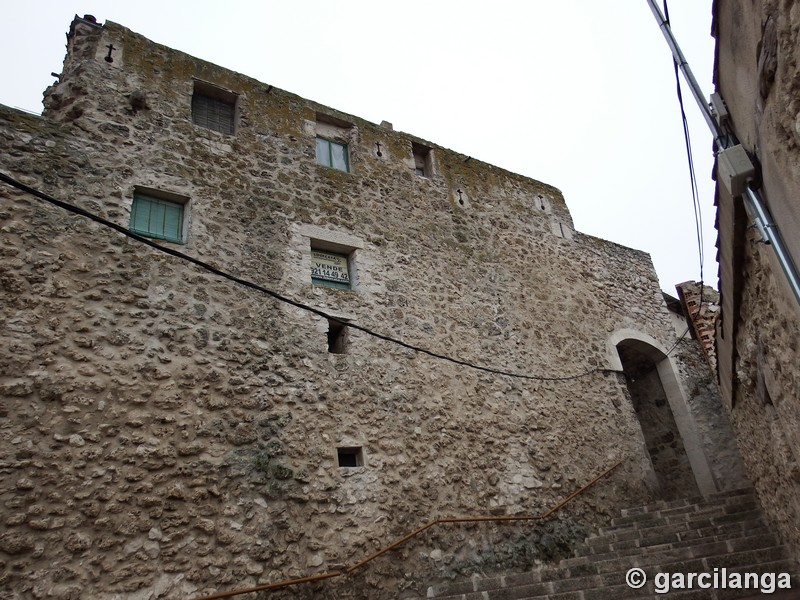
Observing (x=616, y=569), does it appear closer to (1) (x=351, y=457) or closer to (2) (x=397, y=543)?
(2) (x=397, y=543)

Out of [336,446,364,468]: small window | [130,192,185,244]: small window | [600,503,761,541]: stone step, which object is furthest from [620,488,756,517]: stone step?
[130,192,185,244]: small window

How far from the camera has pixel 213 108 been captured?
23.9 feet

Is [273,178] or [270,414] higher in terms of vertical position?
[273,178]

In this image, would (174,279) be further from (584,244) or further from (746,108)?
(584,244)

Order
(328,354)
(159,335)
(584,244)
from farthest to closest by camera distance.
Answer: (584,244) → (328,354) → (159,335)

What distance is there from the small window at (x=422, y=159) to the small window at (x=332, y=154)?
5.05 feet

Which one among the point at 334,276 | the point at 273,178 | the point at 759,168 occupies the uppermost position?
the point at 273,178

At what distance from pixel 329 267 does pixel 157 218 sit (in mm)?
2157

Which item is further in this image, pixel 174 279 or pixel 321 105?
pixel 321 105

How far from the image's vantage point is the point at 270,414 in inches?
217

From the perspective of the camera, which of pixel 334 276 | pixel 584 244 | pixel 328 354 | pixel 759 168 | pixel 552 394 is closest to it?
pixel 759 168

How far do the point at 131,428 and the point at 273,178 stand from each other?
3.71 m

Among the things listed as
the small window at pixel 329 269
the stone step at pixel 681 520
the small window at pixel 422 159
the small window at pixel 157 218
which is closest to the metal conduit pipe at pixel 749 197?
the small window at pixel 329 269

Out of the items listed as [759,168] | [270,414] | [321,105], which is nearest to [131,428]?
[270,414]
